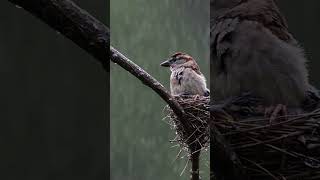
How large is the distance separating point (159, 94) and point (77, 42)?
26cm

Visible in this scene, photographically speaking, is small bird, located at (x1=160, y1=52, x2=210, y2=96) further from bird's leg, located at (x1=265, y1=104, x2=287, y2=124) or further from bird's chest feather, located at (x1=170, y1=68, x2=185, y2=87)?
bird's leg, located at (x1=265, y1=104, x2=287, y2=124)

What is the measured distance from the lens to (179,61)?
4.08ft

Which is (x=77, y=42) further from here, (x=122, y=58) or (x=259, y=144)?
(x=259, y=144)

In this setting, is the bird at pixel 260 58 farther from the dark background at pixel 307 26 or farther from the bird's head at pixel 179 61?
the bird's head at pixel 179 61

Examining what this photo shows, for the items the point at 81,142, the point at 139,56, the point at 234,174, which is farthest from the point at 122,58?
the point at 234,174

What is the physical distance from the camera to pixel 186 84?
134 cm

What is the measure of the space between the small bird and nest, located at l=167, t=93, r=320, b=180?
185 mm

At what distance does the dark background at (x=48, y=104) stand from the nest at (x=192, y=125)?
17cm

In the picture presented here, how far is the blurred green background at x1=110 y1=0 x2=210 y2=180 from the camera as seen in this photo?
1.23m

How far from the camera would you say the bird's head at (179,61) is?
1234mm

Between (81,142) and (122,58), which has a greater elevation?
(122,58)

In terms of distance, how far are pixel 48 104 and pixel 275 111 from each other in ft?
1.67

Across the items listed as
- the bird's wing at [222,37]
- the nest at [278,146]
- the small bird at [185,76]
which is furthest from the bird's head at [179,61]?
the nest at [278,146]

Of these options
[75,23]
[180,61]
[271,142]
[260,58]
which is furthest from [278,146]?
[75,23]
